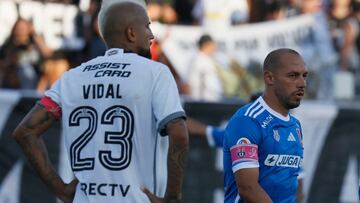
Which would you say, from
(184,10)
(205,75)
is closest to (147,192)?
(205,75)

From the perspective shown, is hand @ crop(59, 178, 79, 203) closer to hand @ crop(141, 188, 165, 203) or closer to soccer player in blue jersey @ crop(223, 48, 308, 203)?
hand @ crop(141, 188, 165, 203)

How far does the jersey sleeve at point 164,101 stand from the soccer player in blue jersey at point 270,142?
863mm

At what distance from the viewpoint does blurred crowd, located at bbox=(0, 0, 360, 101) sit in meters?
13.5

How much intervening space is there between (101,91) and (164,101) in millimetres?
407

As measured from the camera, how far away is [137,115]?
5648 millimetres

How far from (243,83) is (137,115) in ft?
27.9

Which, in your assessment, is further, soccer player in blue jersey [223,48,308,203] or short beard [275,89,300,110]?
short beard [275,89,300,110]

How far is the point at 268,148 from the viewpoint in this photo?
6410 mm

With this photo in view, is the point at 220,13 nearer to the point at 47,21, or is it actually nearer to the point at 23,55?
the point at 47,21

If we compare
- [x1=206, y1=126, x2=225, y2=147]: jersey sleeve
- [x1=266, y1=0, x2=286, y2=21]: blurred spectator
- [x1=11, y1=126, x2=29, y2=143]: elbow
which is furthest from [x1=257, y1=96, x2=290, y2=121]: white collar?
[x1=266, y1=0, x2=286, y2=21]: blurred spectator

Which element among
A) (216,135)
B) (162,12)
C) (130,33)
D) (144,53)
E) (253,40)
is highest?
(130,33)

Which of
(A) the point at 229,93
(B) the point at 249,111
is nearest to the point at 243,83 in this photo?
(A) the point at 229,93

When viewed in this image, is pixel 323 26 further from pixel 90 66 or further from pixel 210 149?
pixel 90 66

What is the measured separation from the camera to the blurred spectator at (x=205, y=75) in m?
13.6
